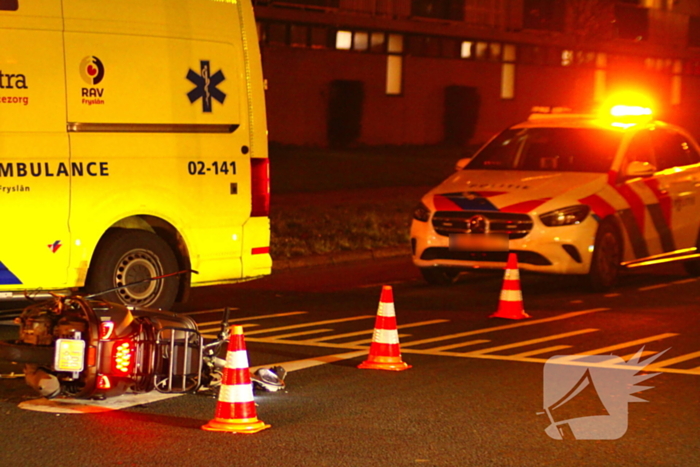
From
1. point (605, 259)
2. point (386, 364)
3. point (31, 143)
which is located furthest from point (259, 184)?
point (605, 259)

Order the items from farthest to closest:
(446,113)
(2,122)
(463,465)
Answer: (446,113)
(2,122)
(463,465)

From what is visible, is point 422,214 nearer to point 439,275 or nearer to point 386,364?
point 439,275

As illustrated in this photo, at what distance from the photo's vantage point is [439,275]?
1273cm

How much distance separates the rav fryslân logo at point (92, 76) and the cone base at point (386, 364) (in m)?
3.07

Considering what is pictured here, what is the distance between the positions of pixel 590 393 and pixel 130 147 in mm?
4198

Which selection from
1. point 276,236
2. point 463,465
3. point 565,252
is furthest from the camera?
point 276,236

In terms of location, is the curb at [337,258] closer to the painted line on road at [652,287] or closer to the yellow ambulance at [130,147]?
the yellow ambulance at [130,147]

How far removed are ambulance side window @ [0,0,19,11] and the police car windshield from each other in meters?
5.71

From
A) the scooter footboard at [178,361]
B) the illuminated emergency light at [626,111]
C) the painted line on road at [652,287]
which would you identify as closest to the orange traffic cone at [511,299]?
the painted line on road at [652,287]

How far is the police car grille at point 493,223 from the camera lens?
1166 centimetres

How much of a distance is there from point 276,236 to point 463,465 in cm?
990

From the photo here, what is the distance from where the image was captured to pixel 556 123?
1325cm

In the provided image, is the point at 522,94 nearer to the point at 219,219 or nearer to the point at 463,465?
the point at 219,219

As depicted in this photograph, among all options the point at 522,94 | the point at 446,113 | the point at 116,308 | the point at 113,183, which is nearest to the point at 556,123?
the point at 113,183
